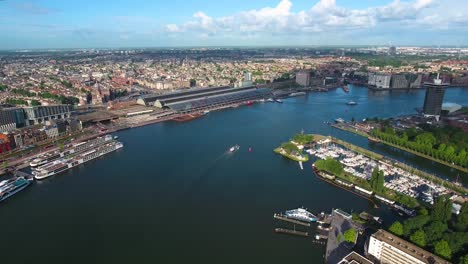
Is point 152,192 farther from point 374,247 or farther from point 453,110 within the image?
point 453,110

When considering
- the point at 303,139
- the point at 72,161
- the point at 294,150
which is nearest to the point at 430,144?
the point at 303,139

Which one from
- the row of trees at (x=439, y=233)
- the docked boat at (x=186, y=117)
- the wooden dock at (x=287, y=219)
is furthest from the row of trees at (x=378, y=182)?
the docked boat at (x=186, y=117)

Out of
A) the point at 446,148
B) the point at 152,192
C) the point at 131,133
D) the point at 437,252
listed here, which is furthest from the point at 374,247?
the point at 131,133

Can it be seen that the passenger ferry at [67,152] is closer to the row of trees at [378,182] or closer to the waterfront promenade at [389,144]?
the row of trees at [378,182]

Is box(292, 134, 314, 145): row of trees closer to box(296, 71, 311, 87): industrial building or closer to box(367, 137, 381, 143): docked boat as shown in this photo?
box(367, 137, 381, 143): docked boat

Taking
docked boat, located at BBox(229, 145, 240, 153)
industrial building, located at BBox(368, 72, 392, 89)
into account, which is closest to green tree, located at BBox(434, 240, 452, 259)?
docked boat, located at BBox(229, 145, 240, 153)

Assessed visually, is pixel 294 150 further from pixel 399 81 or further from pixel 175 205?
pixel 399 81
